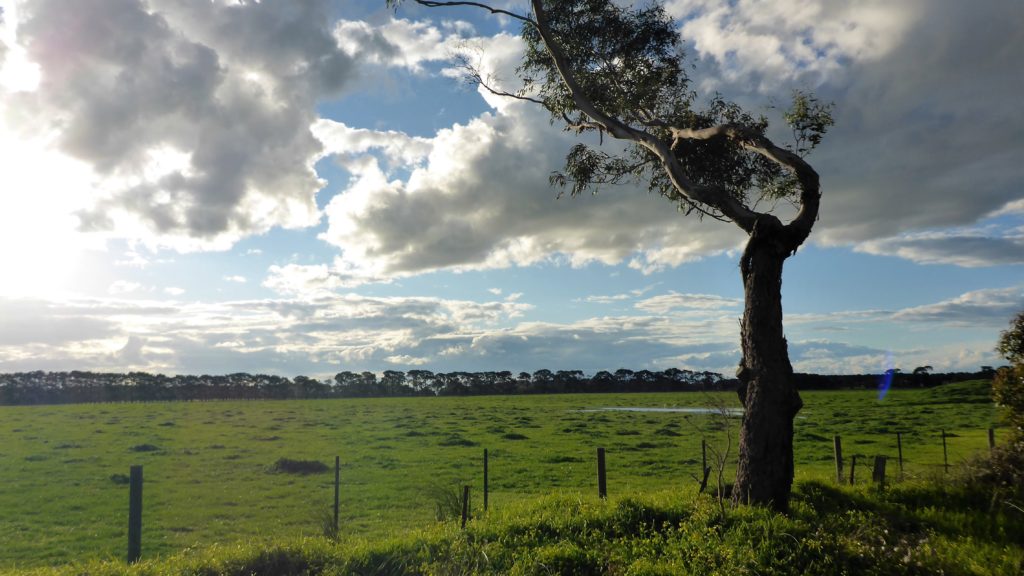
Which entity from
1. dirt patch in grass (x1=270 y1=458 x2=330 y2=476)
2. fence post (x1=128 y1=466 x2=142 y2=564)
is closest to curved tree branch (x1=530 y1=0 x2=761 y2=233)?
fence post (x1=128 y1=466 x2=142 y2=564)

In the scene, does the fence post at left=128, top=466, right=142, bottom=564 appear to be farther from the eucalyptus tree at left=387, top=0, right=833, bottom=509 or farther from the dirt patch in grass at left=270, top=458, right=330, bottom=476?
the dirt patch in grass at left=270, top=458, right=330, bottom=476

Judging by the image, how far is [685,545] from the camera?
11141 mm

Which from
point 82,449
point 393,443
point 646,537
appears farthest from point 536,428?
point 646,537

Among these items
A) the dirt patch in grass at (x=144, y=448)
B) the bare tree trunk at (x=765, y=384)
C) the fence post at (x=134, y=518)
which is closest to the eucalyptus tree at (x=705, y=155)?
the bare tree trunk at (x=765, y=384)

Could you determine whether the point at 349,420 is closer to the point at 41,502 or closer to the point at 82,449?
the point at 82,449

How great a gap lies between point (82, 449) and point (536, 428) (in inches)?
1349

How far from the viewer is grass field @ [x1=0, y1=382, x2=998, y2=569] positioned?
2294cm

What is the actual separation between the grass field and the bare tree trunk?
0.71 meters

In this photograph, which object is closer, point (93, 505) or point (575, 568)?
point (575, 568)

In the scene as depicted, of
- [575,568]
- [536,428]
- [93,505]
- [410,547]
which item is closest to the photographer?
[575,568]

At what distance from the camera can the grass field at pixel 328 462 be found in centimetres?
2294

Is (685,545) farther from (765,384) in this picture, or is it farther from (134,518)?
(134,518)

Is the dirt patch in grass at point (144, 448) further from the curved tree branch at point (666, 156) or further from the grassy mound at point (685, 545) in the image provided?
the curved tree branch at point (666, 156)

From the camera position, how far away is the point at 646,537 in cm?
1202
